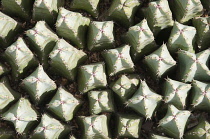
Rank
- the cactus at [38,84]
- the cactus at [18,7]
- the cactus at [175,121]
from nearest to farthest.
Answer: the cactus at [175,121] → the cactus at [38,84] → the cactus at [18,7]

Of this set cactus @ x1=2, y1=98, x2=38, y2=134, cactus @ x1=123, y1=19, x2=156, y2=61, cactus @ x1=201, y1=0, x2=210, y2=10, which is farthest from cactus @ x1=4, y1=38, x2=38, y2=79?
cactus @ x1=201, y1=0, x2=210, y2=10

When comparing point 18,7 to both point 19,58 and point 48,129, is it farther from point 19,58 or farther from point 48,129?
point 48,129

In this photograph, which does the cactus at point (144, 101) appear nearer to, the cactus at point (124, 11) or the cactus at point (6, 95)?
the cactus at point (124, 11)

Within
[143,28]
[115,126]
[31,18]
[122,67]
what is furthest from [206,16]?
[31,18]

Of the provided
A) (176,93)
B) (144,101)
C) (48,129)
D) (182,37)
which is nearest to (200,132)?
(176,93)

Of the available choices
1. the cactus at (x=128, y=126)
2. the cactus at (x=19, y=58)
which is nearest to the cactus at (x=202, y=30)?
the cactus at (x=128, y=126)
